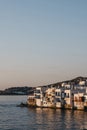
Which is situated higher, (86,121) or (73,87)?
(73,87)

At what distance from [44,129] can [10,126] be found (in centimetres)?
589

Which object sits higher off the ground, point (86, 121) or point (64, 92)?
point (64, 92)

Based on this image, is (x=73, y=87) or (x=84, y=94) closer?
(x=84, y=94)

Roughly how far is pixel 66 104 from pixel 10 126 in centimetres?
3362

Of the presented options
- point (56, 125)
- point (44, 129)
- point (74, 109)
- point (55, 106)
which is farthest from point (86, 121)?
point (55, 106)

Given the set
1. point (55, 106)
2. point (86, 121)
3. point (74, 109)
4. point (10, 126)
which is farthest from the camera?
point (55, 106)

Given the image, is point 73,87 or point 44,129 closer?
point 44,129

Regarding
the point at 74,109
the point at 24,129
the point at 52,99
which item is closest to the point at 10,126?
the point at 24,129

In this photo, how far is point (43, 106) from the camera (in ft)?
308

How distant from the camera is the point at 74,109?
84188 mm

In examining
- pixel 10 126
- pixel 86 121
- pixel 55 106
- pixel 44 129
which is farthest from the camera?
→ pixel 55 106

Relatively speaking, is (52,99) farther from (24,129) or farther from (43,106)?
(24,129)

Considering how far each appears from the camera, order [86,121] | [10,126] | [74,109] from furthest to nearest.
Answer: [74,109], [86,121], [10,126]

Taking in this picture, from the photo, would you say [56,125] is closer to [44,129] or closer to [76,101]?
[44,129]
